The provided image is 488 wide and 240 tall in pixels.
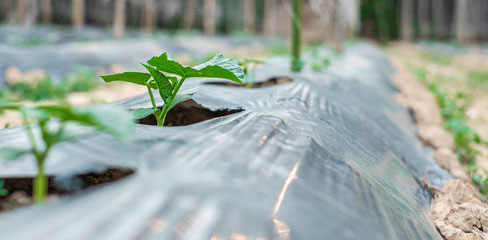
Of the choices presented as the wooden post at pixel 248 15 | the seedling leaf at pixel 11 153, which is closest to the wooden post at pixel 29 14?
the wooden post at pixel 248 15

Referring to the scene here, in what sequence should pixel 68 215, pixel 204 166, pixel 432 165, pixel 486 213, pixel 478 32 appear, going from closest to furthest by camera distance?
1. pixel 68 215
2. pixel 204 166
3. pixel 486 213
4. pixel 432 165
5. pixel 478 32

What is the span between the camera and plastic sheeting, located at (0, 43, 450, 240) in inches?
19.6

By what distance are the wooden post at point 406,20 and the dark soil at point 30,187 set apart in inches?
622

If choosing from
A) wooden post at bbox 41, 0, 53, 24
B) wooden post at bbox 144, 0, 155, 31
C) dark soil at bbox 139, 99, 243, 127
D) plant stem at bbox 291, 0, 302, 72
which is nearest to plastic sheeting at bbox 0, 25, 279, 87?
wooden post at bbox 144, 0, 155, 31

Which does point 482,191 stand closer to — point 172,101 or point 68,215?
point 172,101

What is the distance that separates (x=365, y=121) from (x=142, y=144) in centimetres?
102

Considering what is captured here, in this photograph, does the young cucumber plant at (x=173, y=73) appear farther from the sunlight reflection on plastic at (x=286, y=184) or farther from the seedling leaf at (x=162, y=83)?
the sunlight reflection on plastic at (x=286, y=184)

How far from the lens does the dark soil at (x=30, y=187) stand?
0.66 meters

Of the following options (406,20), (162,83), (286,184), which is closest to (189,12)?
(406,20)

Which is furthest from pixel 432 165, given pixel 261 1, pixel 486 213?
pixel 261 1

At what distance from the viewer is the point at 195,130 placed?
2.66 feet

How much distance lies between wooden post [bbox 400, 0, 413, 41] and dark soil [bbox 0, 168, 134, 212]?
622 inches

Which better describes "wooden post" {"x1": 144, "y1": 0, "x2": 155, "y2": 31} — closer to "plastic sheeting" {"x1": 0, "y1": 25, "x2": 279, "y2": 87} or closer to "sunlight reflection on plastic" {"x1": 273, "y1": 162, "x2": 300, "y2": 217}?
"plastic sheeting" {"x1": 0, "y1": 25, "x2": 279, "y2": 87}

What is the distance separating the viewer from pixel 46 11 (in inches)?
345
